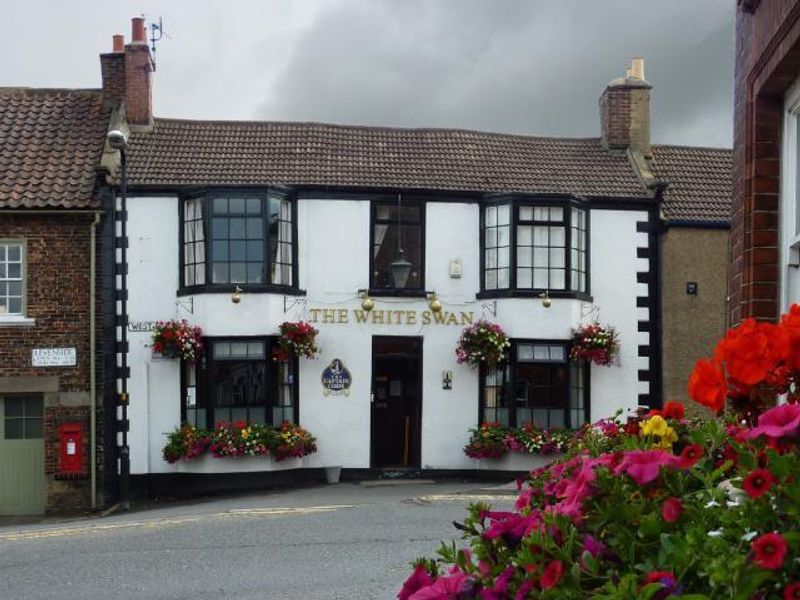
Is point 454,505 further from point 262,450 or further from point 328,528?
point 262,450

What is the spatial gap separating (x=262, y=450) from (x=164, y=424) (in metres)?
1.99

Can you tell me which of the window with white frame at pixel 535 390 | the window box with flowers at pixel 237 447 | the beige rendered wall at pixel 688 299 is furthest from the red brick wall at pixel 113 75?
the beige rendered wall at pixel 688 299

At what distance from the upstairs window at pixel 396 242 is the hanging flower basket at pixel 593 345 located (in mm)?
3047

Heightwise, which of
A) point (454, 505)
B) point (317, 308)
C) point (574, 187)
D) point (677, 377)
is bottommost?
point (454, 505)

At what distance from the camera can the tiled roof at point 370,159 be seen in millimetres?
20750

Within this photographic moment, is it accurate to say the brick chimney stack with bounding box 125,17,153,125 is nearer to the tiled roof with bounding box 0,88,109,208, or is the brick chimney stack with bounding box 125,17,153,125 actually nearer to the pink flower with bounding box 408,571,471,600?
the tiled roof with bounding box 0,88,109,208

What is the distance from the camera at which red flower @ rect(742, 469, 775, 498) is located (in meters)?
2.65

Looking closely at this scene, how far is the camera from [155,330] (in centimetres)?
1970

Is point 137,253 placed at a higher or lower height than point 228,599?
higher

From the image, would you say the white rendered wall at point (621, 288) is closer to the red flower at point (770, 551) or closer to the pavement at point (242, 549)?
the pavement at point (242, 549)

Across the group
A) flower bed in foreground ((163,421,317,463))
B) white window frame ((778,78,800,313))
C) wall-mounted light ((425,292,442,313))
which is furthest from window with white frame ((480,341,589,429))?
white window frame ((778,78,800,313))

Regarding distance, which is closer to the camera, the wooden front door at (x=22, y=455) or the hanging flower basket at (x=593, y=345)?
the wooden front door at (x=22, y=455)

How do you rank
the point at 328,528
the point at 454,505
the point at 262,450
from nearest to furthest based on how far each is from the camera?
the point at 328,528
the point at 454,505
the point at 262,450

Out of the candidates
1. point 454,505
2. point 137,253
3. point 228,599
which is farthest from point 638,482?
point 137,253
